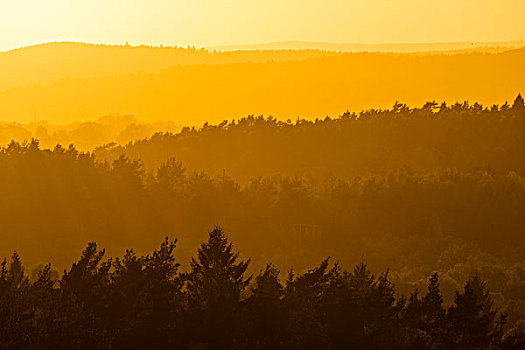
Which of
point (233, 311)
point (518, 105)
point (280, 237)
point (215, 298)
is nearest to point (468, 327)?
point (233, 311)

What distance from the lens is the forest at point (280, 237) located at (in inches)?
1012

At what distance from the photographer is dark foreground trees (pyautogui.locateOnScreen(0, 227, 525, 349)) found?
24.7 meters

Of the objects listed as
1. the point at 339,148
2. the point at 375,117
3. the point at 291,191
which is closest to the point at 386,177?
the point at 291,191

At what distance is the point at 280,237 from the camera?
68250mm

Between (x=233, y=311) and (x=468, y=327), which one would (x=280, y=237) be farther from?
(x=233, y=311)

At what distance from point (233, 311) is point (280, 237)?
4234 cm

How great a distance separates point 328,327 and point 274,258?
1453 inches

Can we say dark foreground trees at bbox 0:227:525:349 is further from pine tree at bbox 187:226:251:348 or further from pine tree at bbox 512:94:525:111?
pine tree at bbox 512:94:525:111

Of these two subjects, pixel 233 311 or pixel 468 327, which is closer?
pixel 233 311

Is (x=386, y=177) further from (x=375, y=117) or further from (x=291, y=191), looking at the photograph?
(x=375, y=117)

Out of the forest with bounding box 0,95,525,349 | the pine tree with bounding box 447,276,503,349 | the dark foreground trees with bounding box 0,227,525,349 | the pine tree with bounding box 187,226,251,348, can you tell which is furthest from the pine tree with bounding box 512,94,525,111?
the pine tree with bounding box 187,226,251,348

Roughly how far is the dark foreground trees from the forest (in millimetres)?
64

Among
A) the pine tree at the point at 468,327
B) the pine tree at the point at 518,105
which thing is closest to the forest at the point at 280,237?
the pine tree at the point at 468,327

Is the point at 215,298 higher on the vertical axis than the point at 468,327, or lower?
higher
